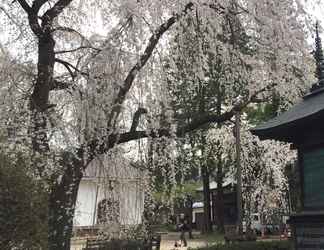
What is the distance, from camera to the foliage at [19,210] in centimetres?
585

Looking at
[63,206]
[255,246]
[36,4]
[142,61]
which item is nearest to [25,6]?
[36,4]

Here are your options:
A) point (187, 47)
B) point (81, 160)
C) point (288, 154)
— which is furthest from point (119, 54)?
point (288, 154)

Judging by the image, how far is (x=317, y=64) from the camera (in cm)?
895

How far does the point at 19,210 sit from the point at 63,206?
2660mm

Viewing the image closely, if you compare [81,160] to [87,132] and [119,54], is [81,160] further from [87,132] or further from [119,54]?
[119,54]

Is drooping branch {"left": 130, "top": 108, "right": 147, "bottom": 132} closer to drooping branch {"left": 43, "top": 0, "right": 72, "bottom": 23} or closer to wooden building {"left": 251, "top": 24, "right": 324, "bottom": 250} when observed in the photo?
wooden building {"left": 251, "top": 24, "right": 324, "bottom": 250}

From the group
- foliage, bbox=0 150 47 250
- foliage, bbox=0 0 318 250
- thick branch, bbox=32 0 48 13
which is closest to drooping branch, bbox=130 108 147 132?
foliage, bbox=0 0 318 250

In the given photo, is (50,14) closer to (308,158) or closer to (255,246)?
(308,158)

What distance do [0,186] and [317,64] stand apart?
5.82 metres

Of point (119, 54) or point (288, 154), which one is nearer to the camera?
point (119, 54)

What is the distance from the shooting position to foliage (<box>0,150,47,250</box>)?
5.85 m

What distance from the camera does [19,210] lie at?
5945mm

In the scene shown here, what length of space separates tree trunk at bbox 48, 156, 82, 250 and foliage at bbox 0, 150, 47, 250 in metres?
2.14

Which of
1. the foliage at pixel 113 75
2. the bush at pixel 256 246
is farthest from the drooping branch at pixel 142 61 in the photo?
the bush at pixel 256 246
